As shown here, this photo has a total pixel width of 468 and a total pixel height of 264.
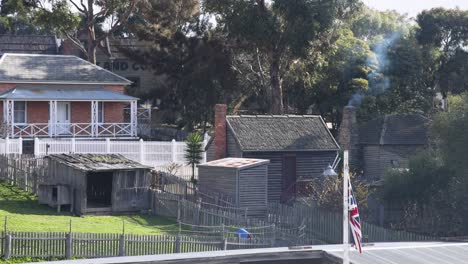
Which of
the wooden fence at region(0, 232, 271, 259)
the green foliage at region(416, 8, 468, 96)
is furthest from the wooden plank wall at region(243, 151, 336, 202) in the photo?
the green foliage at region(416, 8, 468, 96)

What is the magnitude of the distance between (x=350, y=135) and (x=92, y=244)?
78.2ft

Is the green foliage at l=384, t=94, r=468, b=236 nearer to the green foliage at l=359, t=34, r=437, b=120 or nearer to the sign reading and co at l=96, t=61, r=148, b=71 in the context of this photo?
the green foliage at l=359, t=34, r=437, b=120

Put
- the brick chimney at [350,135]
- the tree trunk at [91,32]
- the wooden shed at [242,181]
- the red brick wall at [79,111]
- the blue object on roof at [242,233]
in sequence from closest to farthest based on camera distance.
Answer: the blue object on roof at [242,233] → the wooden shed at [242,181] → the brick chimney at [350,135] → the red brick wall at [79,111] → the tree trunk at [91,32]

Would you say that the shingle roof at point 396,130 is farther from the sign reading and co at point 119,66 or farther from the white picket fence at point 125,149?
the sign reading and co at point 119,66

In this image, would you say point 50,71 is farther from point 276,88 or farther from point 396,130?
point 396,130

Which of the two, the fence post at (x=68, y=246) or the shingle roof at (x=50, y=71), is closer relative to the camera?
the fence post at (x=68, y=246)

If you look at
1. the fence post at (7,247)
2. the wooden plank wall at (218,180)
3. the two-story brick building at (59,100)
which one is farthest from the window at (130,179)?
the two-story brick building at (59,100)

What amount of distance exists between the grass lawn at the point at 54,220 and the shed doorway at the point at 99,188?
A: 2.30 metres

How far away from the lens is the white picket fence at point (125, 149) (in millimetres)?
49500

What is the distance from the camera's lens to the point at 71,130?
188ft

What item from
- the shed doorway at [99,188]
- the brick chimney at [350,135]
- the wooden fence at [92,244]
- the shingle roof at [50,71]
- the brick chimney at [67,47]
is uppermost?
the brick chimney at [67,47]

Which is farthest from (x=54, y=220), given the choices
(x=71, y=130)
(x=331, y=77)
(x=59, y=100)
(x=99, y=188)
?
(x=331, y=77)

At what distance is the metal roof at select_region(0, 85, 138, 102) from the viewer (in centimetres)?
5647

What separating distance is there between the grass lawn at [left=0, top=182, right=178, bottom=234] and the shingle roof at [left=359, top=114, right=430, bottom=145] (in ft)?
52.7
